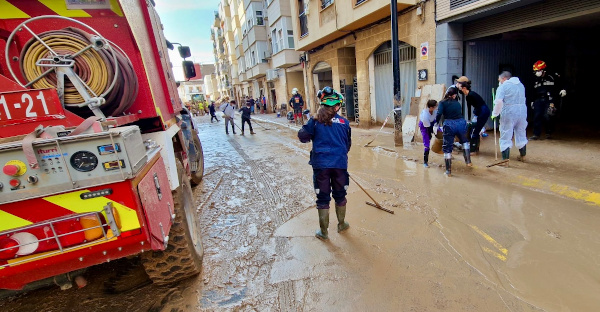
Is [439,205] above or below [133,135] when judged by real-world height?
below

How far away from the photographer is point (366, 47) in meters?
10.4

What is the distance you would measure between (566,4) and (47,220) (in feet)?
27.1

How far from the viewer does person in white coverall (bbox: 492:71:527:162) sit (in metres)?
5.16

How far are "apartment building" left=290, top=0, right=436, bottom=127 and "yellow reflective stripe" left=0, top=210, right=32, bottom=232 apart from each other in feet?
27.5

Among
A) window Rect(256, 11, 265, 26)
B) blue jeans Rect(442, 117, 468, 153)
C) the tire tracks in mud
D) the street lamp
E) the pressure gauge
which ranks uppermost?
window Rect(256, 11, 265, 26)

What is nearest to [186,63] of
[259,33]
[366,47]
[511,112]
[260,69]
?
[511,112]

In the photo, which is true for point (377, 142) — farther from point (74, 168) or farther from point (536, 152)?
point (74, 168)

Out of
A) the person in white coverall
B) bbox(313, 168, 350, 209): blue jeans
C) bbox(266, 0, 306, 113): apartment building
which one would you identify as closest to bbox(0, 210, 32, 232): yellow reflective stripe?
bbox(313, 168, 350, 209): blue jeans

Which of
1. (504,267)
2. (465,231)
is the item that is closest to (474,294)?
(504,267)

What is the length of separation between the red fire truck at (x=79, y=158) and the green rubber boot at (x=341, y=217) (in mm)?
1697

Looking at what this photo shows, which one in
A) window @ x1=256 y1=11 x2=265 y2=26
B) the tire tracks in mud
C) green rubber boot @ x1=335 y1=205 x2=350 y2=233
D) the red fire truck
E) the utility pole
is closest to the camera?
the red fire truck

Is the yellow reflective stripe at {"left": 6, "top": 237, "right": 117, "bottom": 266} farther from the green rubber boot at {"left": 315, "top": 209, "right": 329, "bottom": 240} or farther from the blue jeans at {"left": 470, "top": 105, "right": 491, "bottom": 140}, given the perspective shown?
Answer: the blue jeans at {"left": 470, "top": 105, "right": 491, "bottom": 140}

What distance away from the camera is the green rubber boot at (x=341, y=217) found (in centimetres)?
340

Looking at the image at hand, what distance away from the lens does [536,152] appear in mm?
5680
